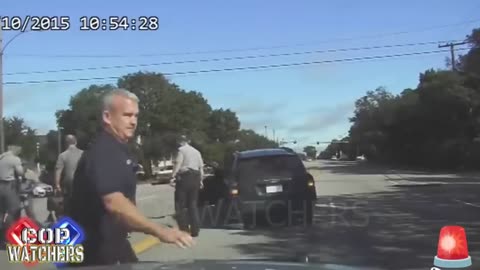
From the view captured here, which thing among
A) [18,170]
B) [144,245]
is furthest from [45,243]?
[18,170]

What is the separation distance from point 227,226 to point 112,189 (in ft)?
31.5

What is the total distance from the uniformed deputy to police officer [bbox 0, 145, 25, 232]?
613cm

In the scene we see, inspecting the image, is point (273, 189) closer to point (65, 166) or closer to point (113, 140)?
point (65, 166)

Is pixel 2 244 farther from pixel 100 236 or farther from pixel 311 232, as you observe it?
pixel 100 236

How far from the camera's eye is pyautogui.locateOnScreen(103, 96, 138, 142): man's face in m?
5.20

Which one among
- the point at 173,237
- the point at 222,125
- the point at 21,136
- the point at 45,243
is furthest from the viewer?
the point at 222,125

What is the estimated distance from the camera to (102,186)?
4852 mm

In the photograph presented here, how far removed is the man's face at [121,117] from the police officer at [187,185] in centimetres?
695

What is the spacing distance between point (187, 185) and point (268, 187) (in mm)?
2725

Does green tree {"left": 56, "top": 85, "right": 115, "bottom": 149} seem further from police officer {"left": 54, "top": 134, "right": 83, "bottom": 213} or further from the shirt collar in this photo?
the shirt collar

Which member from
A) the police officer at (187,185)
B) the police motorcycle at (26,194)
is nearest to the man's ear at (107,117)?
the police motorcycle at (26,194)

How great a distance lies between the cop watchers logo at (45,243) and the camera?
5.57m

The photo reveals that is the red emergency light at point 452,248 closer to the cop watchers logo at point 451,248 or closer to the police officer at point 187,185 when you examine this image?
the cop watchers logo at point 451,248

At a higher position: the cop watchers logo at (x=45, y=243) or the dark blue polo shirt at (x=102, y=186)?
the dark blue polo shirt at (x=102, y=186)
